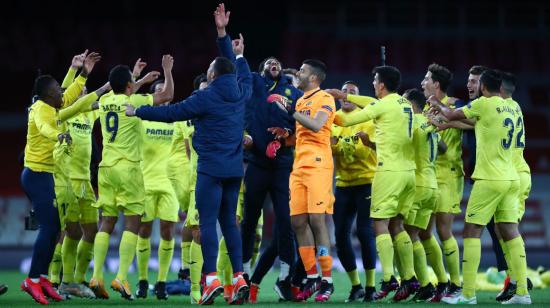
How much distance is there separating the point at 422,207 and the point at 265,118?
2278 mm

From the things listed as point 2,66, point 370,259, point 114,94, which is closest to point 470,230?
point 370,259

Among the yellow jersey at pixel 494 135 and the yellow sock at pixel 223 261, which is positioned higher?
the yellow jersey at pixel 494 135

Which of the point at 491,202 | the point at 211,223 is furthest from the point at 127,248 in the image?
the point at 491,202

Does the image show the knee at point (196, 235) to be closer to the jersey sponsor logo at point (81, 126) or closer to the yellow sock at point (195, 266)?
the yellow sock at point (195, 266)

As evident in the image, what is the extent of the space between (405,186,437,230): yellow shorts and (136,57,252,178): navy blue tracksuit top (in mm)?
2577

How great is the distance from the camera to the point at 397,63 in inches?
1121

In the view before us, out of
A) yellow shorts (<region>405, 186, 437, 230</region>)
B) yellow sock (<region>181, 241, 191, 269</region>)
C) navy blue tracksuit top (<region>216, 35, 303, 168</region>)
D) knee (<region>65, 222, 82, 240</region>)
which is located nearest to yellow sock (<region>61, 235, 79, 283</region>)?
knee (<region>65, 222, 82, 240</region>)

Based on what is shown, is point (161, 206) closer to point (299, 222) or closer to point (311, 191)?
point (299, 222)

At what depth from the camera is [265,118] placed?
41.7 feet

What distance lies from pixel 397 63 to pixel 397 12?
89.5 inches

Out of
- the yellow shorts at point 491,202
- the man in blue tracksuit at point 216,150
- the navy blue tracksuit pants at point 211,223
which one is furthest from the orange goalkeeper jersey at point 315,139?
the yellow shorts at point 491,202

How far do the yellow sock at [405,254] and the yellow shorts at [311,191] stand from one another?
1124 mm

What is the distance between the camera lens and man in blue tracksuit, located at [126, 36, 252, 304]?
1109 cm

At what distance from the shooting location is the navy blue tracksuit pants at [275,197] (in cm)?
1251
